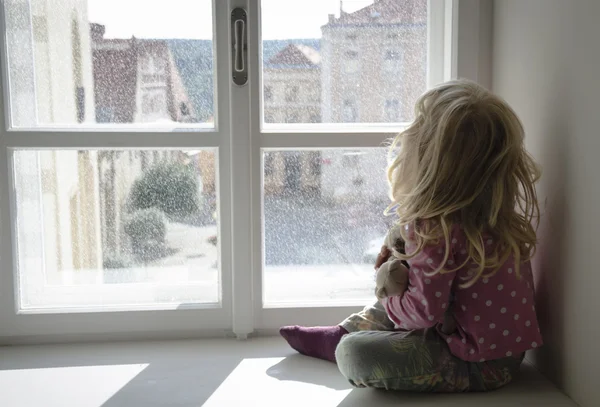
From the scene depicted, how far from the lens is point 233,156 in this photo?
1599 millimetres

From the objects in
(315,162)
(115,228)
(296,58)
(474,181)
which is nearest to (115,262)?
(115,228)

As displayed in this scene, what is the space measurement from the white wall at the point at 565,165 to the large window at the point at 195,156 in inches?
13.3

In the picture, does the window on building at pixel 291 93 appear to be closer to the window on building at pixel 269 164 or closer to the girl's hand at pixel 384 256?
the window on building at pixel 269 164

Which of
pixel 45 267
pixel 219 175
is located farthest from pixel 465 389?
pixel 45 267

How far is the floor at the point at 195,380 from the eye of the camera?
1266 millimetres

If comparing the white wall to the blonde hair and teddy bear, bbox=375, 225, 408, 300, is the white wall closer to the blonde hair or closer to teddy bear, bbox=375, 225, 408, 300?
the blonde hair

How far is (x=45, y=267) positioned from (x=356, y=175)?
84cm

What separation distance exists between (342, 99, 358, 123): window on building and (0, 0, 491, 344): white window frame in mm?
21

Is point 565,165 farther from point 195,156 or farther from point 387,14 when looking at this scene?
point 195,156

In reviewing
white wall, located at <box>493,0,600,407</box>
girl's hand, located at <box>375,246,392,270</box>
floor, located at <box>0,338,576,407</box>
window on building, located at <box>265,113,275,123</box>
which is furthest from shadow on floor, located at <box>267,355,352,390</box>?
window on building, located at <box>265,113,275,123</box>

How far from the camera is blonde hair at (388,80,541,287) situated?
4.06 feet

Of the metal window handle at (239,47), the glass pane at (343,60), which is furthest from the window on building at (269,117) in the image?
the metal window handle at (239,47)

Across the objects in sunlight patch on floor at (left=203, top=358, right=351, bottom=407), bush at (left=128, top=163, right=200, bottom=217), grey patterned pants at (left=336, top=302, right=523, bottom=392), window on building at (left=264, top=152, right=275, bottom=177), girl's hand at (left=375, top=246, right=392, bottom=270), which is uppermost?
window on building at (left=264, top=152, right=275, bottom=177)

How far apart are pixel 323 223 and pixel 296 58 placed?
43cm
